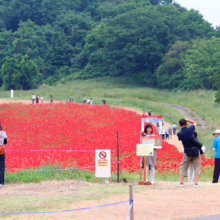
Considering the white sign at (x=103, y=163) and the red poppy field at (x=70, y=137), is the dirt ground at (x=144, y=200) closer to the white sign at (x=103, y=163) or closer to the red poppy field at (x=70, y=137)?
the white sign at (x=103, y=163)

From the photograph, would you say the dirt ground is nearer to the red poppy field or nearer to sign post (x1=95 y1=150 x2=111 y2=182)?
sign post (x1=95 y1=150 x2=111 y2=182)

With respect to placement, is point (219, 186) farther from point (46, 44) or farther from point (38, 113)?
point (46, 44)

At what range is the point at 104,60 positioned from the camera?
70938mm

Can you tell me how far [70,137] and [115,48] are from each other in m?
45.5

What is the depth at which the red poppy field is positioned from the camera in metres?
14.2

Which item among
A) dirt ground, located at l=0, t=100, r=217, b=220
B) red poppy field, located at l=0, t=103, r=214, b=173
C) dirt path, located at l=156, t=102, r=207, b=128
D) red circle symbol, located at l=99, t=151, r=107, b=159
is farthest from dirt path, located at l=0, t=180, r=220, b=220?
dirt path, located at l=156, t=102, r=207, b=128

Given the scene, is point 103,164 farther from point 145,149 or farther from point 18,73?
point 18,73

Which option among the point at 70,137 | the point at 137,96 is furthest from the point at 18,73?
the point at 70,137

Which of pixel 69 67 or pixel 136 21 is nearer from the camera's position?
pixel 136 21

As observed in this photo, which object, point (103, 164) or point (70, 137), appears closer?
point (103, 164)

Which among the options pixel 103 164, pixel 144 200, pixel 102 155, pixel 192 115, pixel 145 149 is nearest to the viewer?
pixel 144 200

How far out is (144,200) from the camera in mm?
8602

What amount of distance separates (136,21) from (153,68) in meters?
9.19

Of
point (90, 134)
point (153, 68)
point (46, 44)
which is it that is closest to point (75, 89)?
point (153, 68)
